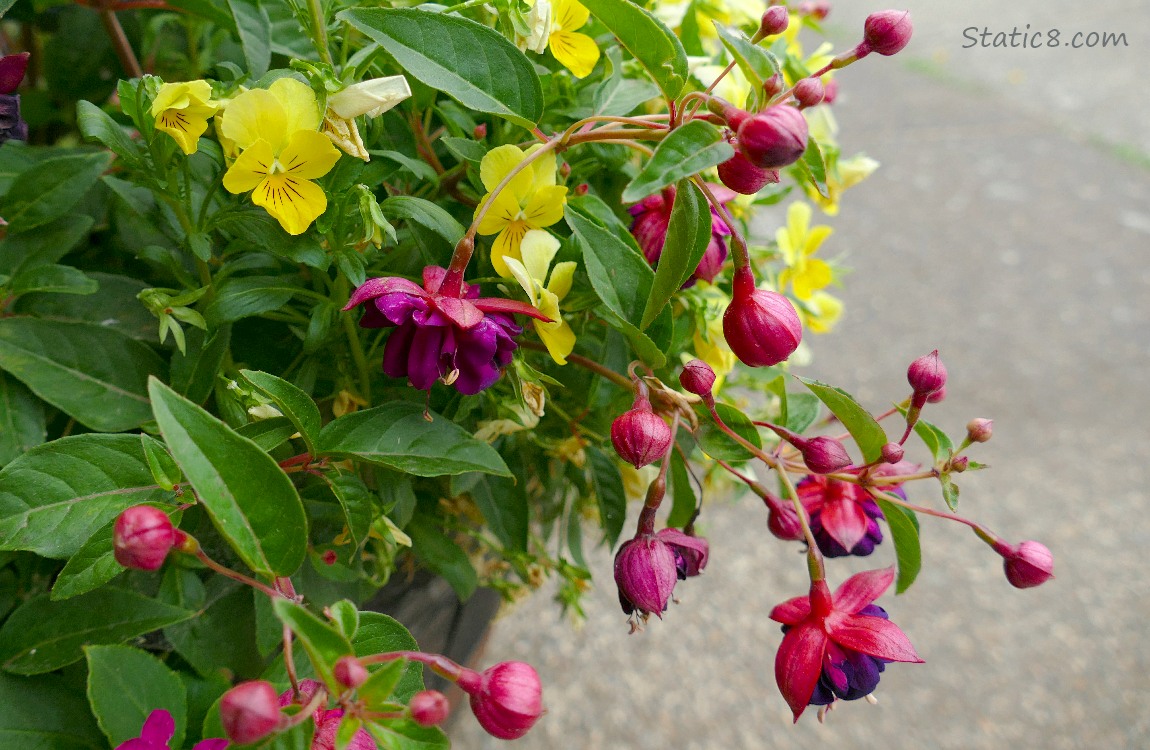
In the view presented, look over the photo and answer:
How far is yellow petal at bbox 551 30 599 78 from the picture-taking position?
1.12 feet

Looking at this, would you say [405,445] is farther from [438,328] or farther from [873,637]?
[873,637]

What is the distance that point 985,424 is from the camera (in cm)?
33

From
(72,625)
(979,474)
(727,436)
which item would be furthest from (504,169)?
(979,474)

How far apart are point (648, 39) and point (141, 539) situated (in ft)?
0.70

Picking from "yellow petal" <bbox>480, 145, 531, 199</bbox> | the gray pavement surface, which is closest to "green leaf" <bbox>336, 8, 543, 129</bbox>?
"yellow petal" <bbox>480, 145, 531, 199</bbox>

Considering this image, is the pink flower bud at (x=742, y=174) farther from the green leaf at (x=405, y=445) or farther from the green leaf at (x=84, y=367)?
the green leaf at (x=84, y=367)

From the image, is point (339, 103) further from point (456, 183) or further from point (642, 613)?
point (642, 613)

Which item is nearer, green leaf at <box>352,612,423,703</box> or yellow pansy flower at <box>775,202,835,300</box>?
green leaf at <box>352,612,423,703</box>

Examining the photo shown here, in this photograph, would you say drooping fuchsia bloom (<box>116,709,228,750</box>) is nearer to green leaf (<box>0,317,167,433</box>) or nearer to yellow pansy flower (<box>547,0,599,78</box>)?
green leaf (<box>0,317,167,433</box>)

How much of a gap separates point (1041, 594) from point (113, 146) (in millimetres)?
1041

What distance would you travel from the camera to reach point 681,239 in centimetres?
28

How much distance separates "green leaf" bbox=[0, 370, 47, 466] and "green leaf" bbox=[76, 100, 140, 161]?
11cm

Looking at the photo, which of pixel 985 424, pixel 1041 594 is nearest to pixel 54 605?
pixel 985 424

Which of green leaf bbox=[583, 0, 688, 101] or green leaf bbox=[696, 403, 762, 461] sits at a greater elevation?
green leaf bbox=[583, 0, 688, 101]
